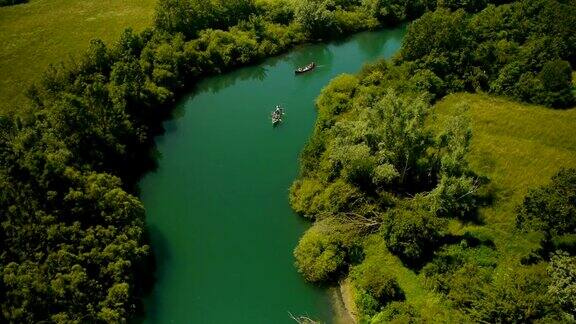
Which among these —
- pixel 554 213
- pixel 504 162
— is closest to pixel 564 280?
pixel 554 213

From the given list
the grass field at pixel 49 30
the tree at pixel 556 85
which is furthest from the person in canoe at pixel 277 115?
the tree at pixel 556 85

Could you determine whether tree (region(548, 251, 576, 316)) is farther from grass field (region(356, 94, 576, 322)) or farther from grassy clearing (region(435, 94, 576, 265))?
grassy clearing (region(435, 94, 576, 265))

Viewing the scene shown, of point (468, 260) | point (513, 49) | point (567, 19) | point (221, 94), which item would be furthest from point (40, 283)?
point (567, 19)

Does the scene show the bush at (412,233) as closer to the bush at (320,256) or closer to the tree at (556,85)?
the bush at (320,256)

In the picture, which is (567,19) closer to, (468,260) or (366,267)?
(468,260)

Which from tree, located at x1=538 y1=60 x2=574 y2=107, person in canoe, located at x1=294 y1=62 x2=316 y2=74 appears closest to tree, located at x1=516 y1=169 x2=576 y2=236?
tree, located at x1=538 y1=60 x2=574 y2=107
